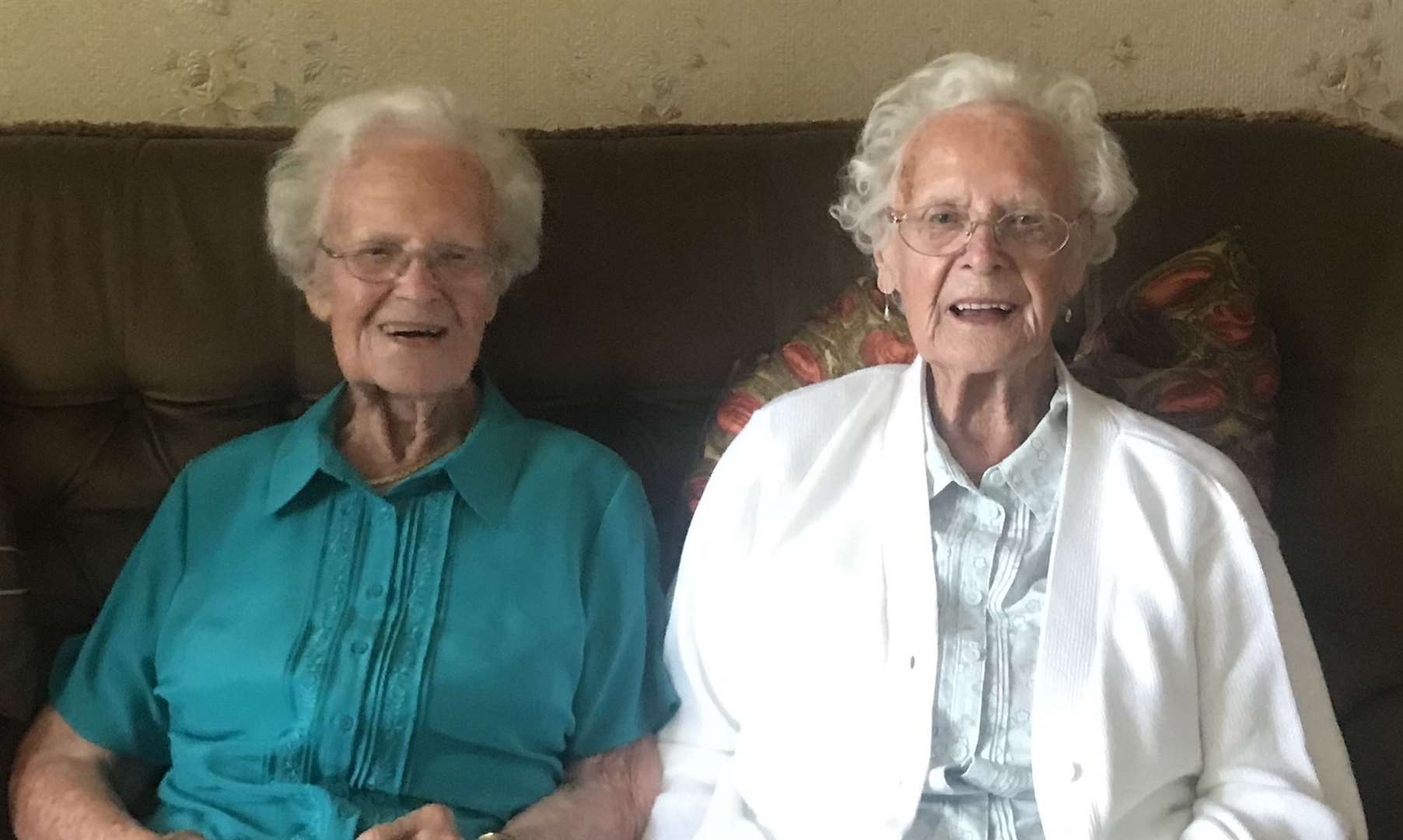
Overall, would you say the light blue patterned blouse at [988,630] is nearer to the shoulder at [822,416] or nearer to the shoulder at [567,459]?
the shoulder at [822,416]

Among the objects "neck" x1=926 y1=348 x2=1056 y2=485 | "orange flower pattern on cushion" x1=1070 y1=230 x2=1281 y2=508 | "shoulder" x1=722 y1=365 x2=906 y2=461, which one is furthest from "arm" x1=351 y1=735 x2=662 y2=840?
"orange flower pattern on cushion" x1=1070 y1=230 x2=1281 y2=508

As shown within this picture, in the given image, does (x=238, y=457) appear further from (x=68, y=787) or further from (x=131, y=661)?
(x=68, y=787)

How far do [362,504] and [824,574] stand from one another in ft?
1.75

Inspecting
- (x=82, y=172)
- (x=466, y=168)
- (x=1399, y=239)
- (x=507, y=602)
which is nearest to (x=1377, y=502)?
(x=1399, y=239)

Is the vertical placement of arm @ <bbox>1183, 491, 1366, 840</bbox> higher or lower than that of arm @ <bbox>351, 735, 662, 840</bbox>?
higher

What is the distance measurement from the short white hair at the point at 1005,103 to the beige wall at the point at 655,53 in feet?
1.66

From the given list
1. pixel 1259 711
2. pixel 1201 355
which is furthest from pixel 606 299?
pixel 1259 711

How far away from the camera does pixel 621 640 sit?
1.40m

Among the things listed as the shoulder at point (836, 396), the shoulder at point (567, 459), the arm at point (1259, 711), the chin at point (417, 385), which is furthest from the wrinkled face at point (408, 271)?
the arm at point (1259, 711)

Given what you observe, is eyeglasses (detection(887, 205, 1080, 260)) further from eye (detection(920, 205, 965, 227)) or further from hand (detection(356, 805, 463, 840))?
hand (detection(356, 805, 463, 840))

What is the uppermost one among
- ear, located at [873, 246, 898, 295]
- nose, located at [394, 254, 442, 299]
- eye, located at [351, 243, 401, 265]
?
ear, located at [873, 246, 898, 295]

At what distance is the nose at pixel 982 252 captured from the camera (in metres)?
1.29

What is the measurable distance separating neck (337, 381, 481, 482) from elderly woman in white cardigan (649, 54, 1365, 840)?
348 mm

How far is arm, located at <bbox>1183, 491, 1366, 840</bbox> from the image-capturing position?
3.86ft
